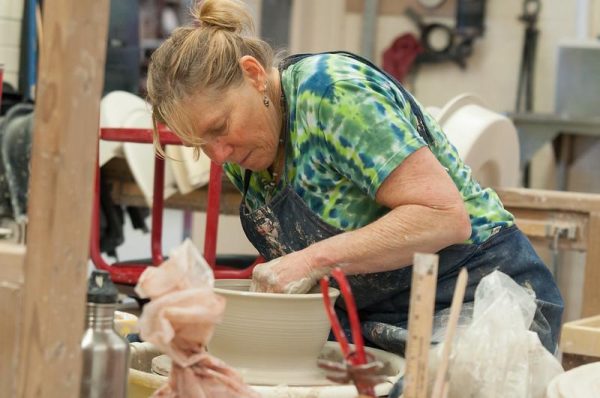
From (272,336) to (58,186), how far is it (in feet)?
2.42

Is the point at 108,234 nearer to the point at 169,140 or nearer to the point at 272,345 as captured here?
the point at 169,140

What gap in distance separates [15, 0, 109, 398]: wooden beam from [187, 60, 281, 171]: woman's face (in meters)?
0.85

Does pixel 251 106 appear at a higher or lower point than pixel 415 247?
higher

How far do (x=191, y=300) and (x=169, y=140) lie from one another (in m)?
1.98

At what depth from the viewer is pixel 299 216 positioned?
7.24 ft

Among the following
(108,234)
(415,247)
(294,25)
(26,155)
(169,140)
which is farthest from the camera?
(294,25)

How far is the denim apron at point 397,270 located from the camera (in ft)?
7.18

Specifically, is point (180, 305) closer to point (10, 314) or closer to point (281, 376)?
point (10, 314)

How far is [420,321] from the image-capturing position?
1.32m

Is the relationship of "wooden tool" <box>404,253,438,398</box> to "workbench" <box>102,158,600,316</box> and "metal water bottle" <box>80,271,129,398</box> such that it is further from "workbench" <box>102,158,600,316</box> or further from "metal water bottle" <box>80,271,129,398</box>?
"workbench" <box>102,158,600,316</box>

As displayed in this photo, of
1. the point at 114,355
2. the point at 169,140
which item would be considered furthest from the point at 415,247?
the point at 169,140

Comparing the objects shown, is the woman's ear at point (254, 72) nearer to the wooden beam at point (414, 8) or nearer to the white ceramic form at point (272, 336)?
the white ceramic form at point (272, 336)

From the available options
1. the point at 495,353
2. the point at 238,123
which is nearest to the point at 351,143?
the point at 238,123

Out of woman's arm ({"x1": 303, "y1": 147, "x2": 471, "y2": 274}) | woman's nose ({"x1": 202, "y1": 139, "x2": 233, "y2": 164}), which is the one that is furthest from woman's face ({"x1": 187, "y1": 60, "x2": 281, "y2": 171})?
woman's arm ({"x1": 303, "y1": 147, "x2": 471, "y2": 274})
